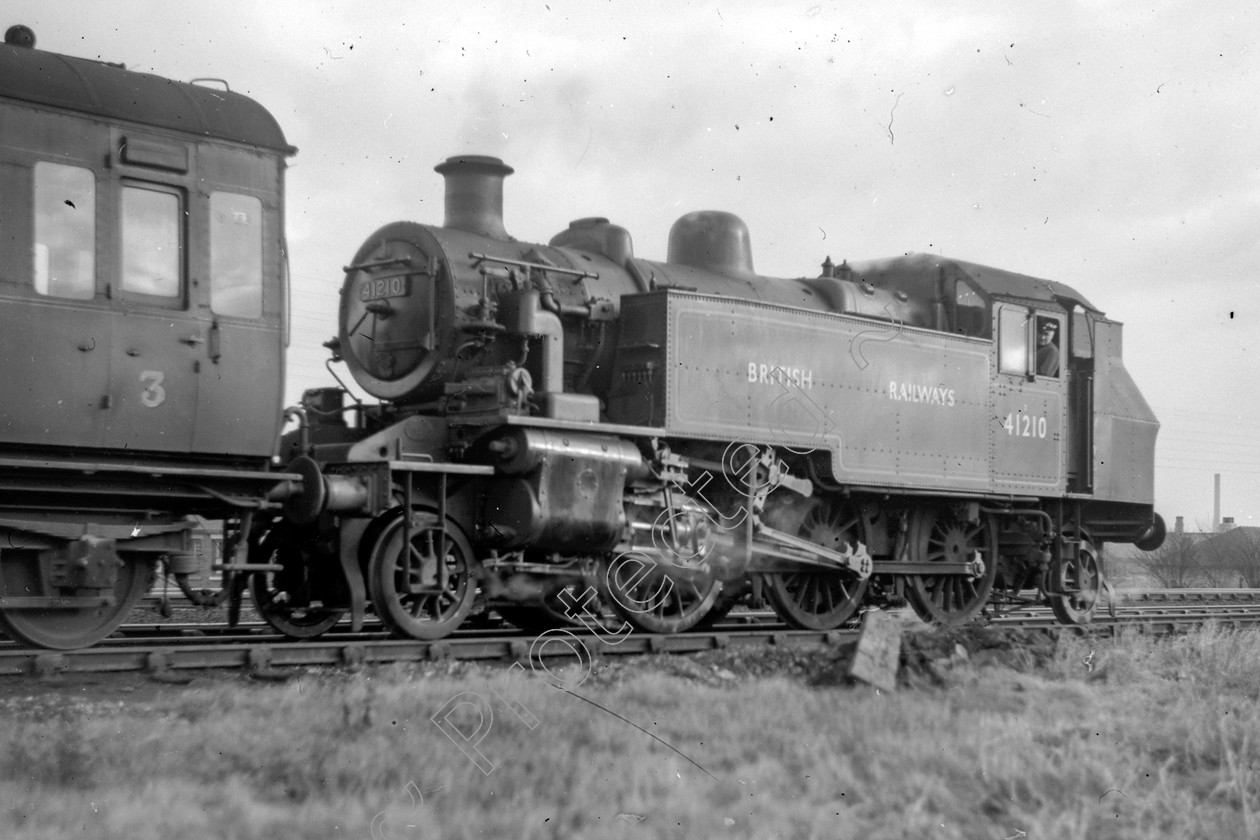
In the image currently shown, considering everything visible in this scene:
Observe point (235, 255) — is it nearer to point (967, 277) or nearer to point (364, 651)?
point (364, 651)

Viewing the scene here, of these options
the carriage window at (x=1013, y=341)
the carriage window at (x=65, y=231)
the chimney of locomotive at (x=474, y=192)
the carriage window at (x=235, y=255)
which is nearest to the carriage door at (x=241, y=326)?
the carriage window at (x=235, y=255)

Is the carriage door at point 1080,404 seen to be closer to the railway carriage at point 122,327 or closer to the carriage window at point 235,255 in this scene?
the railway carriage at point 122,327

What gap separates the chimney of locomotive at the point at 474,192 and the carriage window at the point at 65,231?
11.7 ft

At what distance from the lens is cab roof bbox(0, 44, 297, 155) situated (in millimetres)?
7867

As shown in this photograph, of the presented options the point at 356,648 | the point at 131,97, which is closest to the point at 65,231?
the point at 131,97

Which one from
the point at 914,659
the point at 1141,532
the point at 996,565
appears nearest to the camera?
the point at 914,659

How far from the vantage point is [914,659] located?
29.7 ft

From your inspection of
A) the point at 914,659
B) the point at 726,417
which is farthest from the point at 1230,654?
the point at 726,417

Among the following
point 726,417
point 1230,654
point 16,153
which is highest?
point 16,153

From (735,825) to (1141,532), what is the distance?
37.2 feet

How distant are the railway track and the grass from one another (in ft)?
1.77

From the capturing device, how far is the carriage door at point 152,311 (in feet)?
26.2

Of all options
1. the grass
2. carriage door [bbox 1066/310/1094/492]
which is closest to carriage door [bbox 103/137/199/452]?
the grass

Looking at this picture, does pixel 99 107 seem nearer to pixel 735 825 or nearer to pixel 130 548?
pixel 130 548
